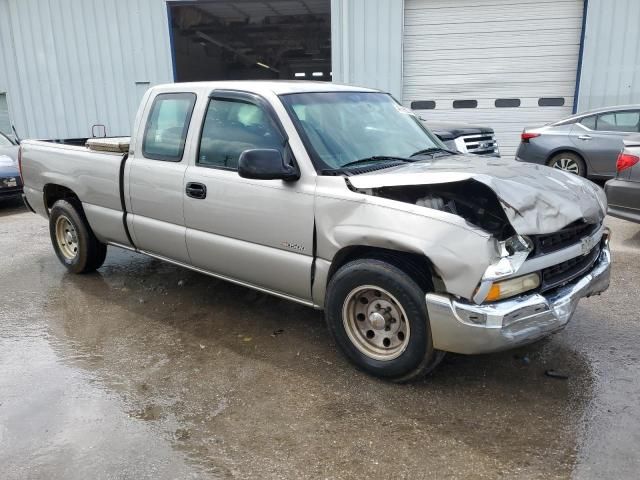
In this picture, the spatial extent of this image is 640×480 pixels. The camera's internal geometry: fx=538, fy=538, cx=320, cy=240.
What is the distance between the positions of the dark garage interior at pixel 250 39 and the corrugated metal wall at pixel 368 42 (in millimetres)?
3489

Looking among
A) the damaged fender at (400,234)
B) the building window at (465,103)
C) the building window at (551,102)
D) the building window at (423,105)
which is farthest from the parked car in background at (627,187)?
the building window at (423,105)

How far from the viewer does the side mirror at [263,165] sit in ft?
11.2

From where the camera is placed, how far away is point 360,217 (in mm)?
3303

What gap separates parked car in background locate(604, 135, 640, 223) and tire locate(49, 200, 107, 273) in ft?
18.5

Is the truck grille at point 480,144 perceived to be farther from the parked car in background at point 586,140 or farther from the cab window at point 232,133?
the cab window at point 232,133

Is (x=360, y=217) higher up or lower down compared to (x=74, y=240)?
higher up

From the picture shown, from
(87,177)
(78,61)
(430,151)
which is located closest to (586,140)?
(430,151)

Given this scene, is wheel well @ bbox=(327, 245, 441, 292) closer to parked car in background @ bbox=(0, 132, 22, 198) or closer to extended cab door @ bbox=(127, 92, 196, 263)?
extended cab door @ bbox=(127, 92, 196, 263)

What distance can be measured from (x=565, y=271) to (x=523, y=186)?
2.09 feet

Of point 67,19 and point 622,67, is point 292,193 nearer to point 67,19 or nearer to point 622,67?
point 622,67

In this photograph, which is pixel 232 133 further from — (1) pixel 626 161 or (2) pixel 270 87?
(1) pixel 626 161

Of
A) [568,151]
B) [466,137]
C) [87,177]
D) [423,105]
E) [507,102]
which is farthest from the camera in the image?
[423,105]

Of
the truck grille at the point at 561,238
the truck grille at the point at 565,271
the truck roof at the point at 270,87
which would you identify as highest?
the truck roof at the point at 270,87

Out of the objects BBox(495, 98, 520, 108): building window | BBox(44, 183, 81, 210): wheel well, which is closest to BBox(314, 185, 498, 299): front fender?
BBox(44, 183, 81, 210): wheel well
